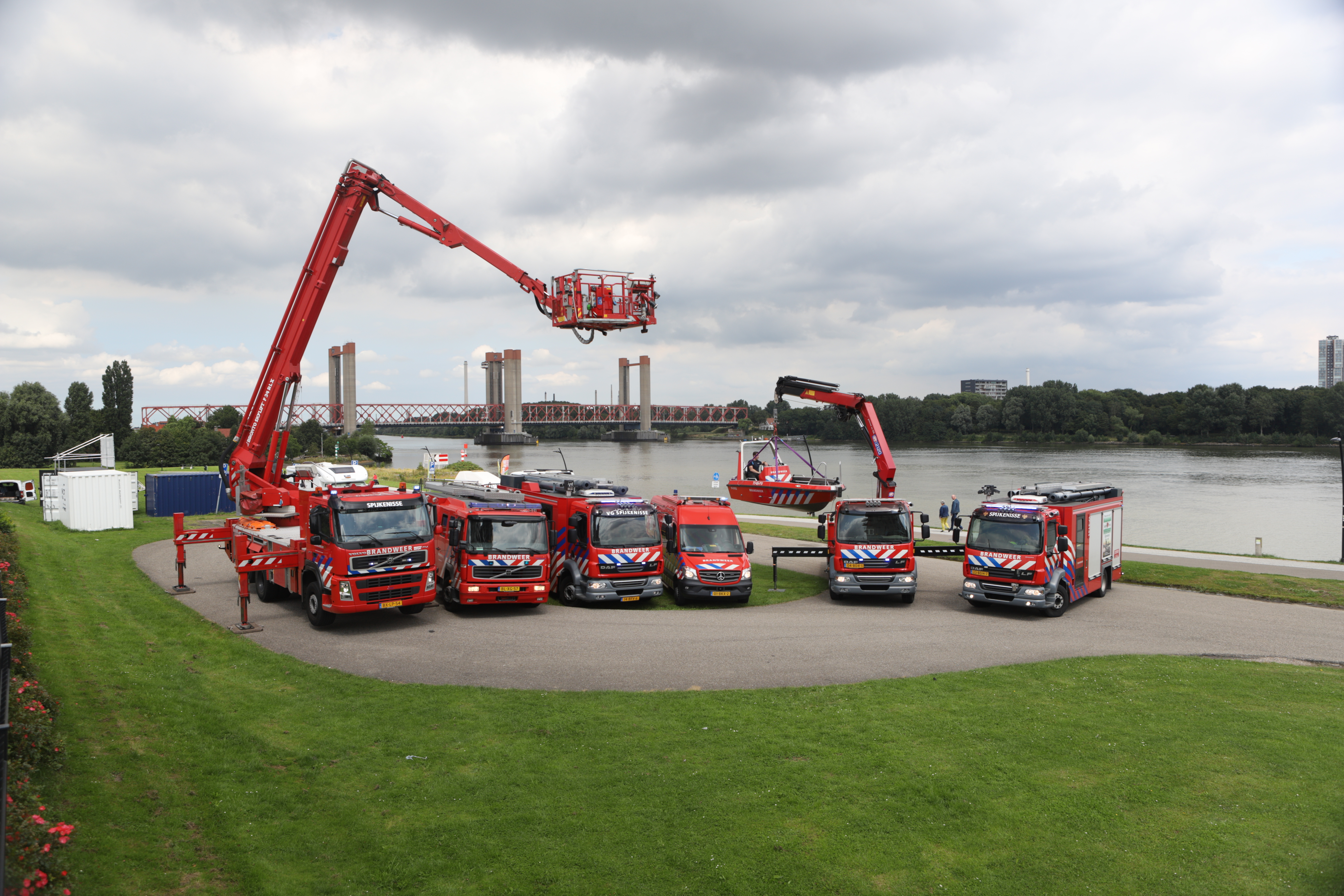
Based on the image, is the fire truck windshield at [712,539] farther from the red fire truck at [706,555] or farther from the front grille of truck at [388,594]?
the front grille of truck at [388,594]

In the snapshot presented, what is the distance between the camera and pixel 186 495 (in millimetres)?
34656

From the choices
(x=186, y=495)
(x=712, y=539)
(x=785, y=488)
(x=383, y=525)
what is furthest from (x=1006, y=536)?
(x=186, y=495)

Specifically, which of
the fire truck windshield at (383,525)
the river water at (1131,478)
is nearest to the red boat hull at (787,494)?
the river water at (1131,478)

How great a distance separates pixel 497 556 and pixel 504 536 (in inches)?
17.7

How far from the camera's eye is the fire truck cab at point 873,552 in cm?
1867

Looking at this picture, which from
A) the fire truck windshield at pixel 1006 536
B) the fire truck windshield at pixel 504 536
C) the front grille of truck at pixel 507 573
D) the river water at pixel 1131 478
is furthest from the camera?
the river water at pixel 1131 478

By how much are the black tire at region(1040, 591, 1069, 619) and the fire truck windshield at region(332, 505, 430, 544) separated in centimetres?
1309

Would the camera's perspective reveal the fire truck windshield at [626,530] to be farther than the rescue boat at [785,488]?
No

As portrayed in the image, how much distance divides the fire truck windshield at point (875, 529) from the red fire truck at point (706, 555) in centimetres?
231

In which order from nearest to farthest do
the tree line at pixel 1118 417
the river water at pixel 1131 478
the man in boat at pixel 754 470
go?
the man in boat at pixel 754 470 < the river water at pixel 1131 478 < the tree line at pixel 1118 417

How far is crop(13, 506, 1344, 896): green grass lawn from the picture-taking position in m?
6.81

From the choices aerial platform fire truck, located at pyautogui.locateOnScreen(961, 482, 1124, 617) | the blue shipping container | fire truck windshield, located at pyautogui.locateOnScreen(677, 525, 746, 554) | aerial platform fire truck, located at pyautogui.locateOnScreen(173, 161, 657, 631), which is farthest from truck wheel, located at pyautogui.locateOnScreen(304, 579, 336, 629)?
the blue shipping container

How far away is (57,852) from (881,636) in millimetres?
12606

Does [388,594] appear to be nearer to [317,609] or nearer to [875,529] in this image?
[317,609]
